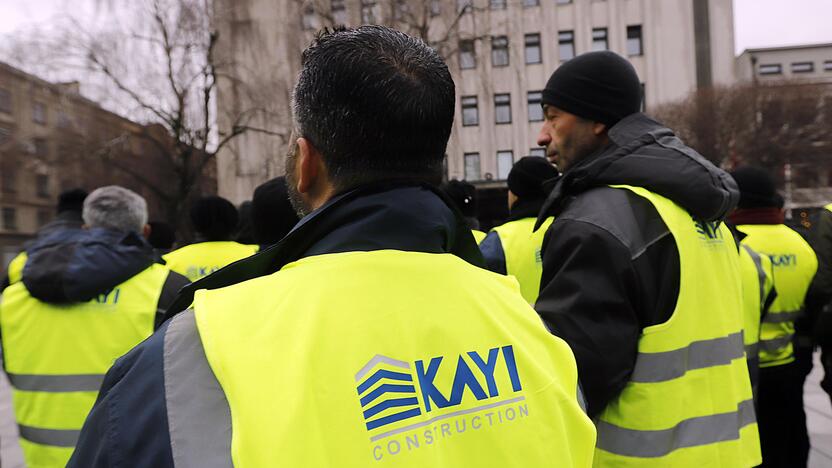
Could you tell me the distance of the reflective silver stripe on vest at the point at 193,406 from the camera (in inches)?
32.7

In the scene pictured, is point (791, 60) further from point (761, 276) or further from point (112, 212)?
point (112, 212)

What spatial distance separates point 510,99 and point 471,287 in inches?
1152

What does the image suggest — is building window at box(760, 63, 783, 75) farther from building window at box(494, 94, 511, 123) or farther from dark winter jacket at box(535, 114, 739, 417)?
dark winter jacket at box(535, 114, 739, 417)

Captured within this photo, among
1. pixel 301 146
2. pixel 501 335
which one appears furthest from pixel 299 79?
pixel 501 335

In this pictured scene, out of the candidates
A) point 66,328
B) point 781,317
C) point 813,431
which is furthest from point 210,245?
point 813,431

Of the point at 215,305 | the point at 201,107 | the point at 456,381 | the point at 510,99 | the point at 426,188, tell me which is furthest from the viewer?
the point at 510,99

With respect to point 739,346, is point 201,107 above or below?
above

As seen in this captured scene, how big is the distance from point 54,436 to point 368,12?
1210cm

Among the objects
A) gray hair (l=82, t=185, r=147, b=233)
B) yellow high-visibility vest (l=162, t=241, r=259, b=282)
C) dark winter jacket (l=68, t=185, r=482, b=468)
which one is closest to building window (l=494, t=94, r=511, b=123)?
yellow high-visibility vest (l=162, t=241, r=259, b=282)

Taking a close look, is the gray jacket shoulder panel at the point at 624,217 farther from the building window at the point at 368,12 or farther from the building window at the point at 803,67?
the building window at the point at 803,67

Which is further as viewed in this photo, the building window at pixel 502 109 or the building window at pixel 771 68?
the building window at pixel 771 68

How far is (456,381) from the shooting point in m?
1.02

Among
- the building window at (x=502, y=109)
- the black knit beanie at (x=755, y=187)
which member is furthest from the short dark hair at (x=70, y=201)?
the building window at (x=502, y=109)

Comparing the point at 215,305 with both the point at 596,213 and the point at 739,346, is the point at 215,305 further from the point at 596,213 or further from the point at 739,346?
the point at 739,346
